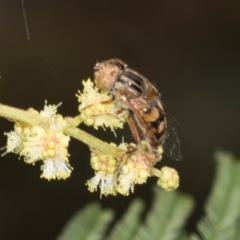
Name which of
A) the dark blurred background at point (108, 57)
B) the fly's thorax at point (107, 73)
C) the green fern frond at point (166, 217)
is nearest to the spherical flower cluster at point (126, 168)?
the fly's thorax at point (107, 73)

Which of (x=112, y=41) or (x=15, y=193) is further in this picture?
(x=112, y=41)

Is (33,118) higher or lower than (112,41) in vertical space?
lower

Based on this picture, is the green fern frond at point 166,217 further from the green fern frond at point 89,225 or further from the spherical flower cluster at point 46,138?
the spherical flower cluster at point 46,138

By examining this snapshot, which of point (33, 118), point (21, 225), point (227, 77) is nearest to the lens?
point (33, 118)

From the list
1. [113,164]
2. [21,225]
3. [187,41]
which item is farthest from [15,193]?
[113,164]

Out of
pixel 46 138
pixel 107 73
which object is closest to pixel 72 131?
pixel 46 138

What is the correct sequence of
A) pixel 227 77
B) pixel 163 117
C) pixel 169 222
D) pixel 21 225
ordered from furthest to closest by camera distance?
pixel 227 77
pixel 21 225
pixel 169 222
pixel 163 117

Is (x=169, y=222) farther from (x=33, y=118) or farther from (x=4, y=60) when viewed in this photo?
(x=4, y=60)
